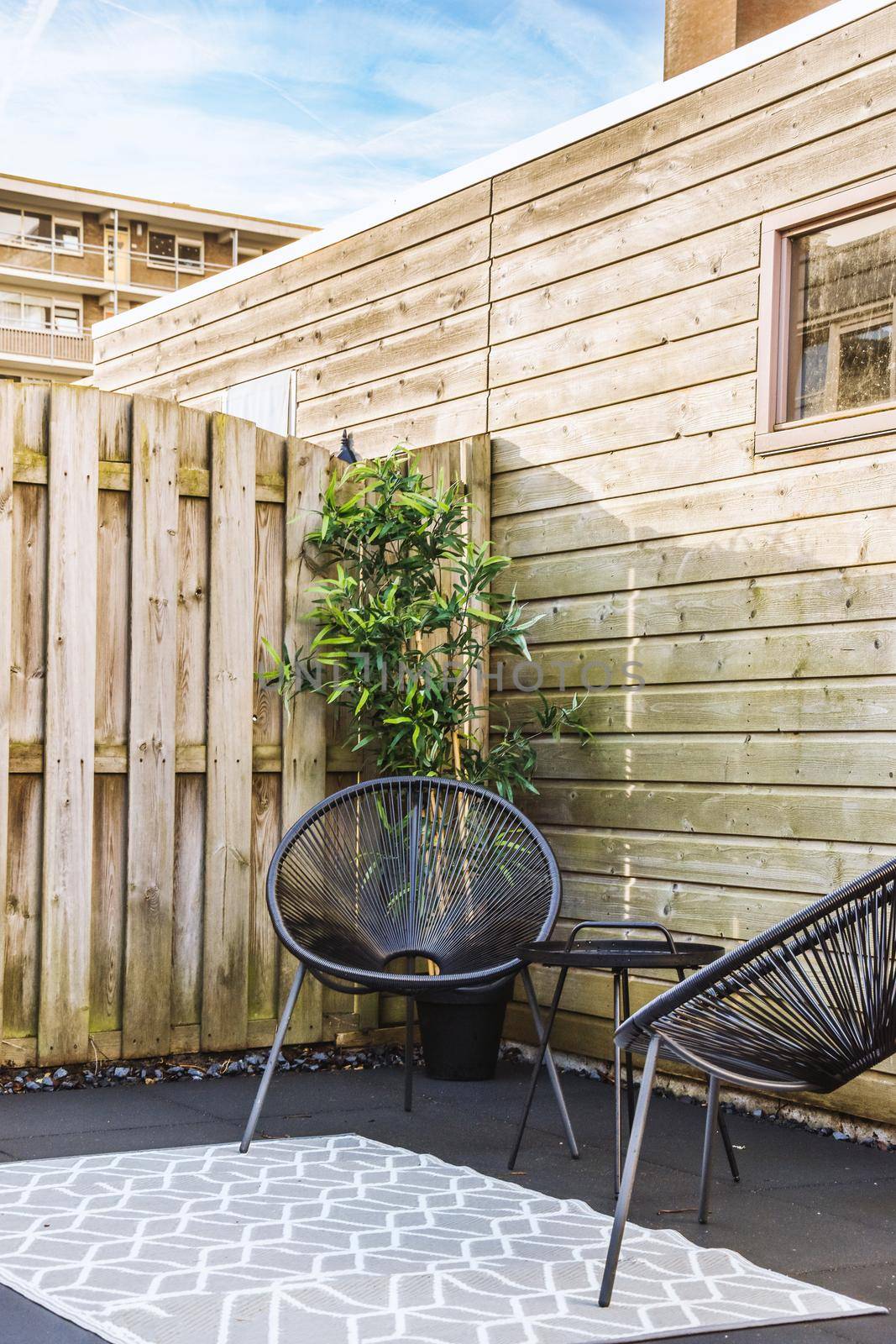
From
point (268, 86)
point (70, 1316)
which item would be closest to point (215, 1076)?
point (70, 1316)

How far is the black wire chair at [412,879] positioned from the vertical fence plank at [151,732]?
0.57m

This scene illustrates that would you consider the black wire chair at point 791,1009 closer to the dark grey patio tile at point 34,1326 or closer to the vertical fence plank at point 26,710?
the dark grey patio tile at point 34,1326

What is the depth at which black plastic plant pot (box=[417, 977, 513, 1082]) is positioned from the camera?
13.3ft

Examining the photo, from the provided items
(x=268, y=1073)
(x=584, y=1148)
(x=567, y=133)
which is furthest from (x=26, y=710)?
(x=567, y=133)

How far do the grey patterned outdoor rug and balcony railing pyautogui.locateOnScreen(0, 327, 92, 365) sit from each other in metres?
31.2

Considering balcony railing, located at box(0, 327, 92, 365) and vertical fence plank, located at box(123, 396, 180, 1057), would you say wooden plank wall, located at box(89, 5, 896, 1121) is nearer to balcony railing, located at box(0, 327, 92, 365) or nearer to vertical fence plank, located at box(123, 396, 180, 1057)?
vertical fence plank, located at box(123, 396, 180, 1057)

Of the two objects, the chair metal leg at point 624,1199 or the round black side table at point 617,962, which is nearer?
the chair metal leg at point 624,1199

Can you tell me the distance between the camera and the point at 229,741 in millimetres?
4125

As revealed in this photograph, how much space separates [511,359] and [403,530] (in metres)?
0.80

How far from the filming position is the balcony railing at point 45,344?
31797mm

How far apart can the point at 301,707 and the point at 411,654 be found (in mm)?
374

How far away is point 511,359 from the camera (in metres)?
4.65

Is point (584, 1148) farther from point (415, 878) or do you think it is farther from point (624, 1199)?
point (624, 1199)

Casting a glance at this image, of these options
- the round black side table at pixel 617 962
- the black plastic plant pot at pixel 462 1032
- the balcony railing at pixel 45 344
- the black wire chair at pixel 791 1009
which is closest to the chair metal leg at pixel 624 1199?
the black wire chair at pixel 791 1009
